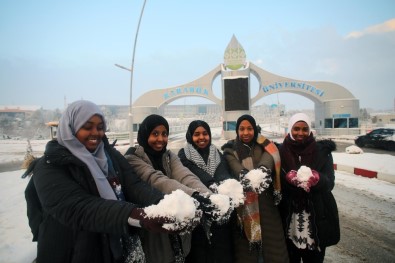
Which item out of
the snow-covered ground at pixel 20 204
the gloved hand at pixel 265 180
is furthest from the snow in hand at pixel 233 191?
the snow-covered ground at pixel 20 204

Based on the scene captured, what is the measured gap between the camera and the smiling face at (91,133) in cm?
148

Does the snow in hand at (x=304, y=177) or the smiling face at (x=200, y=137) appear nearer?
the snow in hand at (x=304, y=177)

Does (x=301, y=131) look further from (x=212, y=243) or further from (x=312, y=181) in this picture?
(x=212, y=243)

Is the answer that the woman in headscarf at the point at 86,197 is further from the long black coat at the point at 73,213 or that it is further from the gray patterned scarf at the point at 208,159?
the gray patterned scarf at the point at 208,159

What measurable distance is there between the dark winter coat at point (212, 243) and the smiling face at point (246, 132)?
487 millimetres

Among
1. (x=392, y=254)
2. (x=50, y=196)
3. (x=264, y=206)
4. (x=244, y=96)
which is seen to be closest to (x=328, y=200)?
(x=264, y=206)

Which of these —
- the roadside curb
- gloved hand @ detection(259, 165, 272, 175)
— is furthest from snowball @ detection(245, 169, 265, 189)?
the roadside curb

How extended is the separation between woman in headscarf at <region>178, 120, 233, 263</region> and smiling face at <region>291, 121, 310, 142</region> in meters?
0.79

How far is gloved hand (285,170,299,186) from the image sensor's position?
208 cm

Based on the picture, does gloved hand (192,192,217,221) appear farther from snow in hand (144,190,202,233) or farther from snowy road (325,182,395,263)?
snowy road (325,182,395,263)

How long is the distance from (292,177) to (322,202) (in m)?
0.48

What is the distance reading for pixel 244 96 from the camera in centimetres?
2191

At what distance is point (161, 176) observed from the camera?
5.75ft

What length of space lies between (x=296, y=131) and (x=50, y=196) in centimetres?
217
